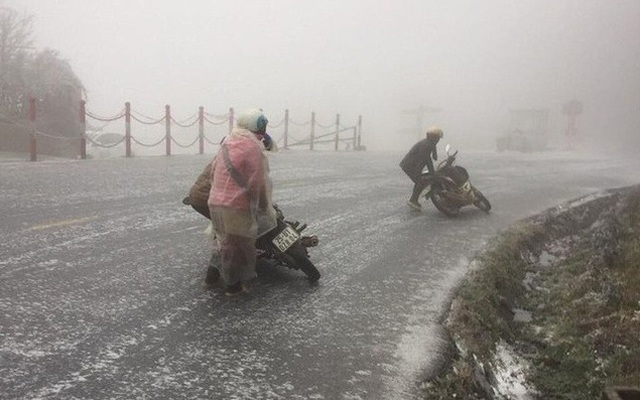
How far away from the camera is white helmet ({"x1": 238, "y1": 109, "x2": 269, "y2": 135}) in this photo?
4.94m

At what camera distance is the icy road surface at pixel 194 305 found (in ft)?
11.1

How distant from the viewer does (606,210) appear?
482 inches

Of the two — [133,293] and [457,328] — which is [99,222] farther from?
[457,328]

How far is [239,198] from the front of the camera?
4.80 metres

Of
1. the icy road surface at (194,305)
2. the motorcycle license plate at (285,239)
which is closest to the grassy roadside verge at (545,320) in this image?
the icy road surface at (194,305)

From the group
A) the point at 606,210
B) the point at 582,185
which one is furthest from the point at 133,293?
the point at 582,185

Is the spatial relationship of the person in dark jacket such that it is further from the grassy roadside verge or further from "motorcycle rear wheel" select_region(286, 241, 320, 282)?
"motorcycle rear wheel" select_region(286, 241, 320, 282)

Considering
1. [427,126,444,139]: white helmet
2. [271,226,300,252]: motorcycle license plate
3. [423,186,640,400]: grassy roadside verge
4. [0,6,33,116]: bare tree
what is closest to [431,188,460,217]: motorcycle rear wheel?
[427,126,444,139]: white helmet

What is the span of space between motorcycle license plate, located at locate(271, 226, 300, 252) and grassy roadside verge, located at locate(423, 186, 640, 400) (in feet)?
5.21

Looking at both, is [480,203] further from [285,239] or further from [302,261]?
[285,239]

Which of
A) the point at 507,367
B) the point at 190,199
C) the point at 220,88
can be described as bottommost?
the point at 507,367

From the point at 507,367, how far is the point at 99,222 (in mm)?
5128

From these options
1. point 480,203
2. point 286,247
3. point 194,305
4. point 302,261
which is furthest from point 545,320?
point 480,203

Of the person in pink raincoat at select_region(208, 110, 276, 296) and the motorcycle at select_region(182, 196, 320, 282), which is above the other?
→ the person in pink raincoat at select_region(208, 110, 276, 296)
